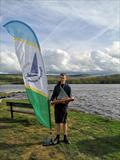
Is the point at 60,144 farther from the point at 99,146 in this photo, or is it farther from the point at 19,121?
the point at 19,121

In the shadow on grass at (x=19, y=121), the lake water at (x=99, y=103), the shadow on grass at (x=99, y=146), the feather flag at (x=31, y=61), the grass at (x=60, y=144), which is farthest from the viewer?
the lake water at (x=99, y=103)

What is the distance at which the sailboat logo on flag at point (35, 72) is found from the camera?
8516 millimetres

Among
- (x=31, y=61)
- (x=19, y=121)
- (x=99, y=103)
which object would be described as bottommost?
(x=99, y=103)

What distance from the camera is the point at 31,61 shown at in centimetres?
856

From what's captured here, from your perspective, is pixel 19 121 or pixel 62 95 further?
pixel 19 121

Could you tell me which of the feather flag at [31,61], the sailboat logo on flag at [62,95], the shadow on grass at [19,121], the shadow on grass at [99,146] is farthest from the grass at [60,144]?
the sailboat logo on flag at [62,95]

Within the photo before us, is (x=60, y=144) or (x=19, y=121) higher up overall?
(x=19, y=121)

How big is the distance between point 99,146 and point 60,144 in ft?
4.53

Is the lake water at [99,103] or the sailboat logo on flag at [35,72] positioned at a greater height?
the sailboat logo on flag at [35,72]

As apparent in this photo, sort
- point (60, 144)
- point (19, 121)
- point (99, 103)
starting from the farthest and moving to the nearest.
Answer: point (99, 103) < point (19, 121) < point (60, 144)

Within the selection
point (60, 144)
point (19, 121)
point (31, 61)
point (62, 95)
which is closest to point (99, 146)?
point (60, 144)

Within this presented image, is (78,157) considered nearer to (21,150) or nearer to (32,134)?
(21,150)

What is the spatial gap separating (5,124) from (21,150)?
13.9ft

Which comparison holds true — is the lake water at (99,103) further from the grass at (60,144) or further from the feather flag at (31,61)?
the feather flag at (31,61)
